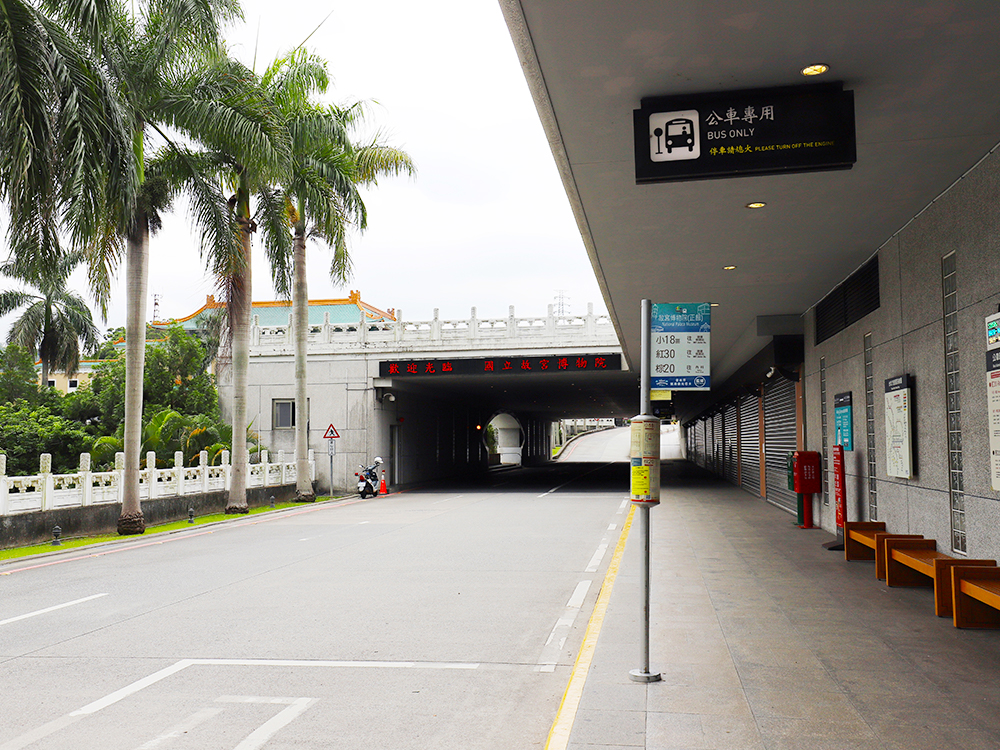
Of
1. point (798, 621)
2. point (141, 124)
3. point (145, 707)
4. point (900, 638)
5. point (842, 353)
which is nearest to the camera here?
point (145, 707)

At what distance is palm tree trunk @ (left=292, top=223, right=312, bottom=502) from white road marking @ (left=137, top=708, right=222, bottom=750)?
21479 mm

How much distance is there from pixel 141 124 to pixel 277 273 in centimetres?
702

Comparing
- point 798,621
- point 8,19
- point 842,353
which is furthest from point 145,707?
point 842,353

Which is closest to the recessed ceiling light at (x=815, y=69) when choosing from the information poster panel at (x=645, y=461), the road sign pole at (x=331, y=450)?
the information poster panel at (x=645, y=461)

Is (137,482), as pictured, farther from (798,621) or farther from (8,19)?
(798,621)

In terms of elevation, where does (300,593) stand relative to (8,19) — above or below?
below

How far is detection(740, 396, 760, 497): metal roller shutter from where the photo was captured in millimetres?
26109

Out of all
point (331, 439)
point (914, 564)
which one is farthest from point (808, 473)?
point (331, 439)

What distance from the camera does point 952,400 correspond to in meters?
8.72

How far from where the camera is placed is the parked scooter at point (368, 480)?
1163 inches

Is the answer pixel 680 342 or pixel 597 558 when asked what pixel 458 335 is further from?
pixel 680 342

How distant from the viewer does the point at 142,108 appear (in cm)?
1680

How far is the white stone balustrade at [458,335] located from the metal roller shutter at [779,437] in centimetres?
852

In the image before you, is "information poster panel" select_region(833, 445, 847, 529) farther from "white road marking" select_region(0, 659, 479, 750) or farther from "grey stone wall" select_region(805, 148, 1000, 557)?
"white road marking" select_region(0, 659, 479, 750)
